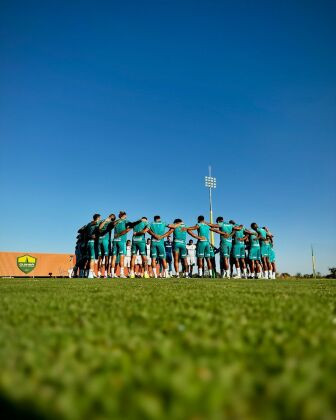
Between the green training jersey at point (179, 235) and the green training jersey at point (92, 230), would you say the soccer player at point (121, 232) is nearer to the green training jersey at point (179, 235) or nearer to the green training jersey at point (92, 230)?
the green training jersey at point (92, 230)

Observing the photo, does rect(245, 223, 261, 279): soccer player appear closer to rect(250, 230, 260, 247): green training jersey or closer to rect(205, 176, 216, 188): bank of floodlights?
rect(250, 230, 260, 247): green training jersey

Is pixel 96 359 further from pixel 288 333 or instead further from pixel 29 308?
pixel 29 308

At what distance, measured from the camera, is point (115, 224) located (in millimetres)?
13656

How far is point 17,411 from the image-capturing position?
1.20m

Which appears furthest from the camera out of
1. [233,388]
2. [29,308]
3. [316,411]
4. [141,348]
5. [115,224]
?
[115,224]

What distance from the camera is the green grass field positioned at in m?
1.19

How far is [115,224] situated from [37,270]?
33.7m

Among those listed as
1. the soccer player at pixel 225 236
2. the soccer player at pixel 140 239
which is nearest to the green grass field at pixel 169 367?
the soccer player at pixel 140 239

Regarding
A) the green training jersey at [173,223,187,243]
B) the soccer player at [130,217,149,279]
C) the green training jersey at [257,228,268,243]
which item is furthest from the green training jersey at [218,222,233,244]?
the soccer player at [130,217,149,279]

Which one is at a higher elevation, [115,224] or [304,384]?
[115,224]

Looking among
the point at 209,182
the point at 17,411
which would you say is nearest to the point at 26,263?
the point at 209,182

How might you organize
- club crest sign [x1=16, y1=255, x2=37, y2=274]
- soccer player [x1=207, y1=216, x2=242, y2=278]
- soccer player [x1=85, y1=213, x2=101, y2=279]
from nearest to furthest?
soccer player [x1=85, y1=213, x2=101, y2=279]
soccer player [x1=207, y1=216, x2=242, y2=278]
club crest sign [x1=16, y1=255, x2=37, y2=274]

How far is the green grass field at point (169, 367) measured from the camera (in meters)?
1.19

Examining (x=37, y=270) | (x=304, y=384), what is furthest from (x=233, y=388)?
(x=37, y=270)
